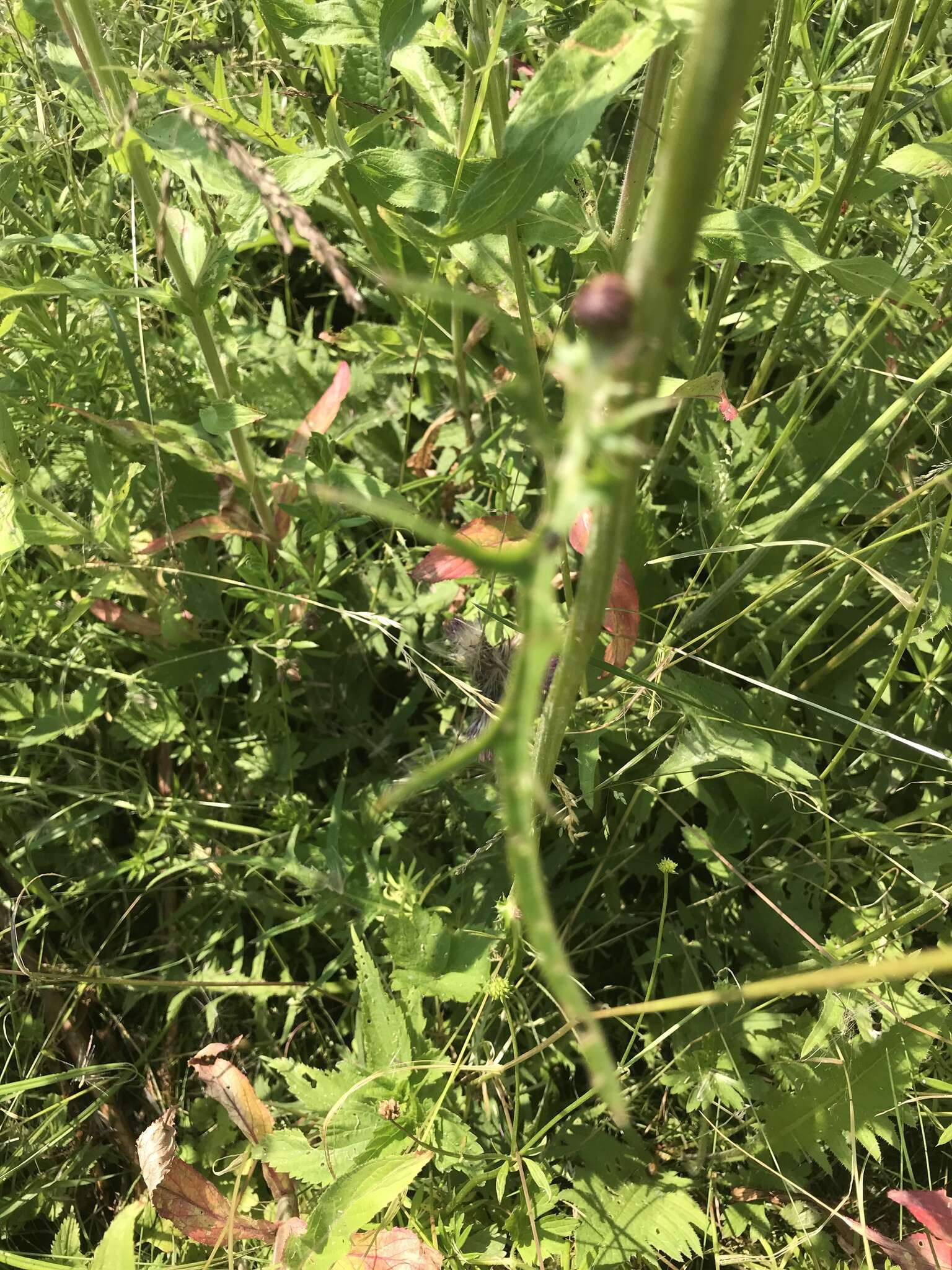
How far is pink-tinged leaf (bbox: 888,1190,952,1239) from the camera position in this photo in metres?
1.27

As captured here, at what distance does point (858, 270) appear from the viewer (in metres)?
1.29

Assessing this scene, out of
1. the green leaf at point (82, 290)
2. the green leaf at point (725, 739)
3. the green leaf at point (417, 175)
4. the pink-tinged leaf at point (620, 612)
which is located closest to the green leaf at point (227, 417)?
the green leaf at point (82, 290)

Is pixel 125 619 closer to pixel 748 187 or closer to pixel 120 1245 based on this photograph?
pixel 120 1245

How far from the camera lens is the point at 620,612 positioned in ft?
4.73

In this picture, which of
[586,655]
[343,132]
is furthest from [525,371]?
[343,132]

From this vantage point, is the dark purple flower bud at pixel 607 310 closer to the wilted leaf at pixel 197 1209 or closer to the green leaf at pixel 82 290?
the green leaf at pixel 82 290

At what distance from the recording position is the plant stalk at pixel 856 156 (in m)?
1.29

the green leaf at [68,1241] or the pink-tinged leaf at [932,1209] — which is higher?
the pink-tinged leaf at [932,1209]

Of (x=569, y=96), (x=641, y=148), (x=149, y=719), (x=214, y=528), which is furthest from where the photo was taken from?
(x=149, y=719)

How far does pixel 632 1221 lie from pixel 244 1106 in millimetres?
631

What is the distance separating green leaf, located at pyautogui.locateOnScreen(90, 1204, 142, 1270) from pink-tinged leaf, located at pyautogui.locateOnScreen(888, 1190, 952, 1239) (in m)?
1.03

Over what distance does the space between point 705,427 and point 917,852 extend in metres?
0.83

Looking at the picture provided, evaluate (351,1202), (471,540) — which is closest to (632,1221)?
(351,1202)

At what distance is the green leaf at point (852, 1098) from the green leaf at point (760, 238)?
114 cm
